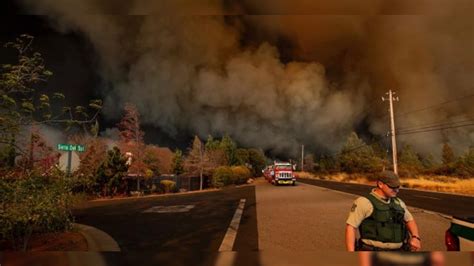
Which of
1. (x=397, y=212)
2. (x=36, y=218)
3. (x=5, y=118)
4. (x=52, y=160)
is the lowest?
(x=36, y=218)

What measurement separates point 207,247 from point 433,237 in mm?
4533

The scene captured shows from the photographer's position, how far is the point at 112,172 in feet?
70.1

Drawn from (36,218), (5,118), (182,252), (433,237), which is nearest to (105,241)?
(36,218)

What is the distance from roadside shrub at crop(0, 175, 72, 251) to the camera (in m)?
3.87

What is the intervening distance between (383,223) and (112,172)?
2116cm

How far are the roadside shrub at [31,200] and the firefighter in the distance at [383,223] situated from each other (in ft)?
12.3

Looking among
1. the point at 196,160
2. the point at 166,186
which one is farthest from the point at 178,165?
the point at 166,186

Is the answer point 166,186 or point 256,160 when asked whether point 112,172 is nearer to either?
point 166,186

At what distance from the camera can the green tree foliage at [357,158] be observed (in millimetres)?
59894

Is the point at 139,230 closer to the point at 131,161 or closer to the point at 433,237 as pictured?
the point at 433,237

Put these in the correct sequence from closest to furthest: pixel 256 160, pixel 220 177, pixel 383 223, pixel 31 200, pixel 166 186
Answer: pixel 383 223 < pixel 31 200 < pixel 166 186 < pixel 220 177 < pixel 256 160

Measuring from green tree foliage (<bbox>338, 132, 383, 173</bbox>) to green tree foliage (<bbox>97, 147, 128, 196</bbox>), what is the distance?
45170 mm

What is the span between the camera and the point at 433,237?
650 cm

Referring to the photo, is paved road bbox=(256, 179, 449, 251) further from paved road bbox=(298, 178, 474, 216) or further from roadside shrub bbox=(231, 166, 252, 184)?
roadside shrub bbox=(231, 166, 252, 184)
